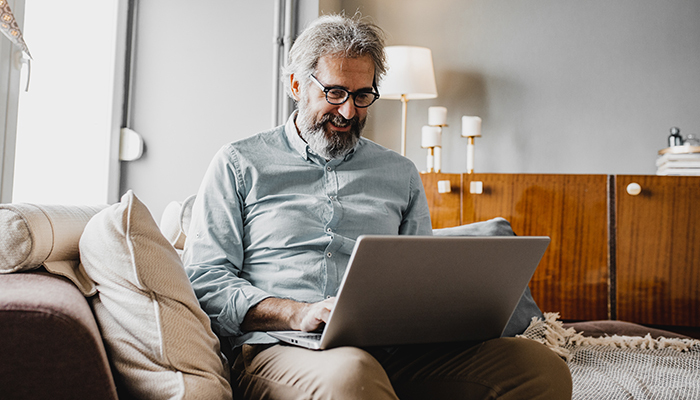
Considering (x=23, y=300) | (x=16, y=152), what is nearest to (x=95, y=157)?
(x=16, y=152)

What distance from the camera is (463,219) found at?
91.2 inches

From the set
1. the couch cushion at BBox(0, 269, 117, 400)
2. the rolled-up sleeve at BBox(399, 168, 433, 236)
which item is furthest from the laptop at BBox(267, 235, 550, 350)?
the rolled-up sleeve at BBox(399, 168, 433, 236)

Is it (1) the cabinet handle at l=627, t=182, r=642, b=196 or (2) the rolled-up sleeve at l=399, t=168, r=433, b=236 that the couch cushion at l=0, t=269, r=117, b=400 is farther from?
(1) the cabinet handle at l=627, t=182, r=642, b=196

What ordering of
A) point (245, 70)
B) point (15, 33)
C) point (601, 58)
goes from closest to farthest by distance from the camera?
point (15, 33)
point (245, 70)
point (601, 58)

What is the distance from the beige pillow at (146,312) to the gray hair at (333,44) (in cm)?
64

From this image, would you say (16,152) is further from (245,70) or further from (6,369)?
(6,369)

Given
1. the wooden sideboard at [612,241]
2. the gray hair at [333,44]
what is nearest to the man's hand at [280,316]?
the gray hair at [333,44]

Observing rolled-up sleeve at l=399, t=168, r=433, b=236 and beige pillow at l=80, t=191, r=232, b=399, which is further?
rolled-up sleeve at l=399, t=168, r=433, b=236

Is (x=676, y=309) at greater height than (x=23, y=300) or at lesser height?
lesser

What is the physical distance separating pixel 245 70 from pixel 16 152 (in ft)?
3.20

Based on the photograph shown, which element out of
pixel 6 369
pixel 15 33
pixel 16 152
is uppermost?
pixel 15 33

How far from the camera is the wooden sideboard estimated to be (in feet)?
6.97

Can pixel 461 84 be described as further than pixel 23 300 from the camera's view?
Yes

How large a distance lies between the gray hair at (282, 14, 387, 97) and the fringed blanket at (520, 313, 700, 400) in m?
0.82
